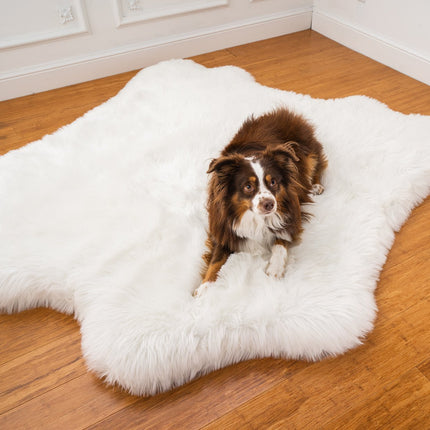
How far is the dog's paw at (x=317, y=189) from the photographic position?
222 centimetres

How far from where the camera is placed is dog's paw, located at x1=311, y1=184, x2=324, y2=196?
222cm

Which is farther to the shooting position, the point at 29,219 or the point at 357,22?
the point at 357,22

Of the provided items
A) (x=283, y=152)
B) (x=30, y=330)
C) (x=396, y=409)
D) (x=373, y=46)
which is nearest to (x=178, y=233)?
(x=283, y=152)

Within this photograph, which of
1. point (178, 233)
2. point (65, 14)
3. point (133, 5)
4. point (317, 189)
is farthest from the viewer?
point (133, 5)

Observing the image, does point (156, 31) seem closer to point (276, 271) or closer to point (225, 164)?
point (225, 164)

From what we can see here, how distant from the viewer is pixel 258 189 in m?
1.66

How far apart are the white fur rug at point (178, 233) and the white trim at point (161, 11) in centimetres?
79

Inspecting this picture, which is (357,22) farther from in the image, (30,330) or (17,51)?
(30,330)

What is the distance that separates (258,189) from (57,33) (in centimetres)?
256

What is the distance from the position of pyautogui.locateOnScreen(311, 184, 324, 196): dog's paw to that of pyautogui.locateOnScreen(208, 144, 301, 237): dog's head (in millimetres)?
420

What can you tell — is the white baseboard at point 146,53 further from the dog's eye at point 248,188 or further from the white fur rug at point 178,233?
the dog's eye at point 248,188

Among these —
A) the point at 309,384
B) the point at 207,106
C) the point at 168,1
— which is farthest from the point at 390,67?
the point at 309,384

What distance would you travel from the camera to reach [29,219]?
2.13 metres

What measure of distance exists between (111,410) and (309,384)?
755 millimetres
